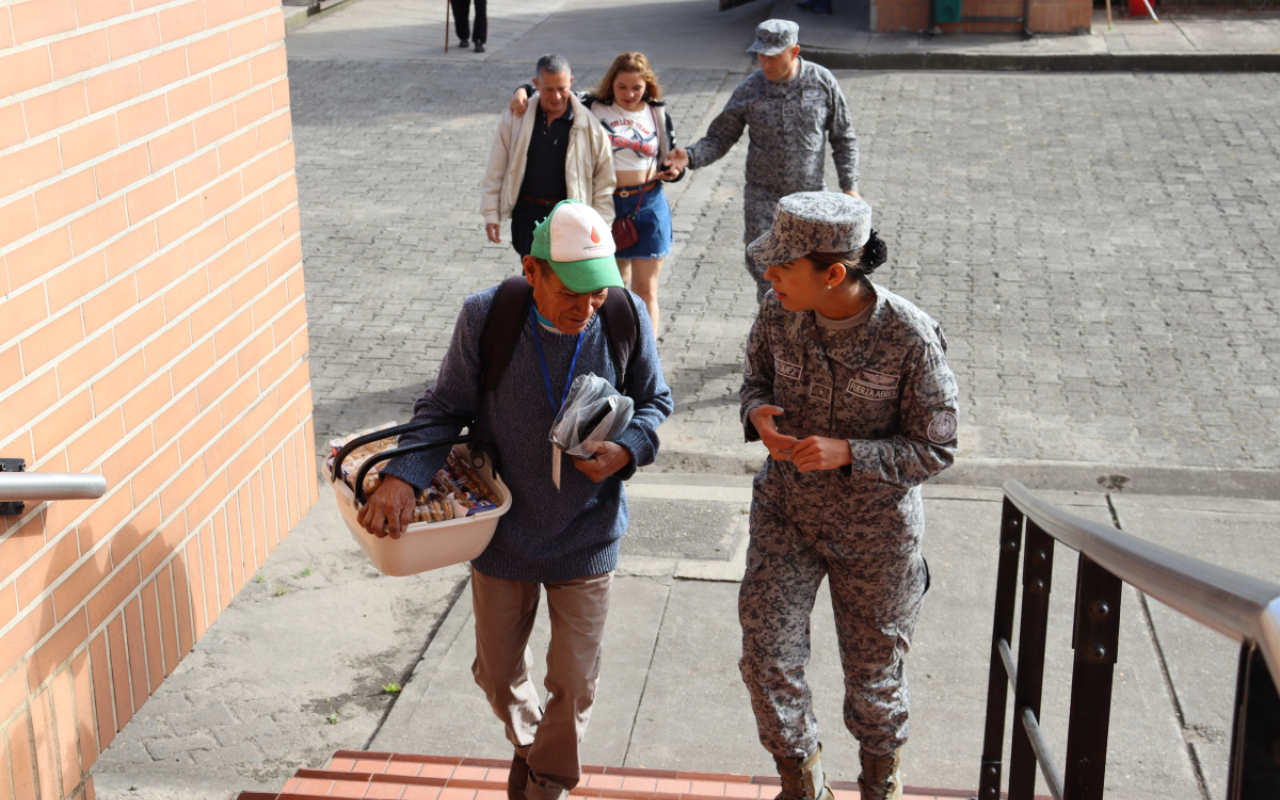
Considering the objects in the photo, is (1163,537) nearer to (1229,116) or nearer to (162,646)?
(162,646)

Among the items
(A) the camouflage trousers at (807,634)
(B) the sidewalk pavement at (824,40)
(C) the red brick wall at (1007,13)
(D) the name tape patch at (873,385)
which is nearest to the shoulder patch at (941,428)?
(D) the name tape patch at (873,385)

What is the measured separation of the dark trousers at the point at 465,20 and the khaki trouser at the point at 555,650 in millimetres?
14629

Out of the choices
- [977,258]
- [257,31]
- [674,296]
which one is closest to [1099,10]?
[977,258]

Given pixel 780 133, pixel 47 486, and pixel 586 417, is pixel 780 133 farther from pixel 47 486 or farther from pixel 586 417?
pixel 47 486

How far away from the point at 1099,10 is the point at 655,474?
1443 cm

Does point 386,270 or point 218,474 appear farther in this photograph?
point 386,270

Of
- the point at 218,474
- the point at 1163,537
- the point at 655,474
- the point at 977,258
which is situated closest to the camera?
the point at 218,474

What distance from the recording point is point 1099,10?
17703mm

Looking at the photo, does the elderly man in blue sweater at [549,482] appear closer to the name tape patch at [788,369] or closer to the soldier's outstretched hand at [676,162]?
the name tape patch at [788,369]

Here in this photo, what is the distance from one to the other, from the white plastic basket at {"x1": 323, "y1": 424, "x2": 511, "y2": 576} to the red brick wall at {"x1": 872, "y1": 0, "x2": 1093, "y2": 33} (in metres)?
15.4

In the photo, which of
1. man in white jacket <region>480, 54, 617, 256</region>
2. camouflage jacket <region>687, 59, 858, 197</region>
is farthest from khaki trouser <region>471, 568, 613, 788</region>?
camouflage jacket <region>687, 59, 858, 197</region>

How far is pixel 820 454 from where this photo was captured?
9.88ft

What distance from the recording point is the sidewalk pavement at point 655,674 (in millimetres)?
4012

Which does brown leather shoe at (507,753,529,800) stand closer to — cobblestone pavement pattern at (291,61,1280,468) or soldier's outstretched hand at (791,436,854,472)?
soldier's outstretched hand at (791,436,854,472)
